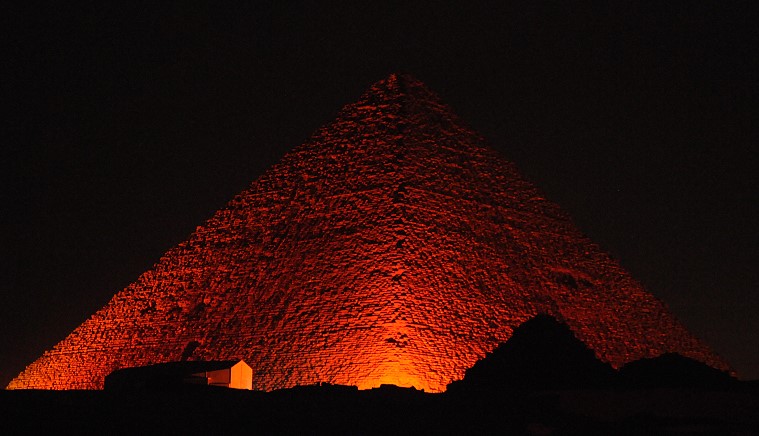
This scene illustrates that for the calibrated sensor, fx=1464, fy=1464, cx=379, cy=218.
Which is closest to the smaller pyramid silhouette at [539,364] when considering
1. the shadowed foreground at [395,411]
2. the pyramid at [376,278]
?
the shadowed foreground at [395,411]

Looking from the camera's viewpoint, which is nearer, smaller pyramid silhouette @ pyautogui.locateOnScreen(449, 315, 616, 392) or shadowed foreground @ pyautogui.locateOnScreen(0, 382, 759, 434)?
shadowed foreground @ pyautogui.locateOnScreen(0, 382, 759, 434)

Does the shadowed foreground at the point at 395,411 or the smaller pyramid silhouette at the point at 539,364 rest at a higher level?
the smaller pyramid silhouette at the point at 539,364

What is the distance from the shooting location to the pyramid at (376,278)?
34812mm

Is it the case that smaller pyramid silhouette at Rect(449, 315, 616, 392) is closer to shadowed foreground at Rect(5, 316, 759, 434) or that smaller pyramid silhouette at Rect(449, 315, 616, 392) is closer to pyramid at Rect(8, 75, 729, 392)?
shadowed foreground at Rect(5, 316, 759, 434)

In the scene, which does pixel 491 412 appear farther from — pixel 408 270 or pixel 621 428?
pixel 408 270

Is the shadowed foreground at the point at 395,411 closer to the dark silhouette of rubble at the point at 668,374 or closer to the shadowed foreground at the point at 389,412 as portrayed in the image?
the shadowed foreground at the point at 389,412

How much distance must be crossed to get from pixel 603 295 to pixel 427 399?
2222 cm

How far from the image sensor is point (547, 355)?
92.6 feet

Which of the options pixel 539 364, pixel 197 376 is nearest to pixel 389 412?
pixel 539 364

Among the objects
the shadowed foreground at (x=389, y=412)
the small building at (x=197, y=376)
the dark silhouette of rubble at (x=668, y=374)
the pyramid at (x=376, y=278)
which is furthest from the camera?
the pyramid at (x=376, y=278)

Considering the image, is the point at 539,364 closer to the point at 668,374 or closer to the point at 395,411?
the point at 668,374

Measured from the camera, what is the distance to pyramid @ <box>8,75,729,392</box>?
34.8 m

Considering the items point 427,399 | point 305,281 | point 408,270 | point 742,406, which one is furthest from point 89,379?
point 742,406

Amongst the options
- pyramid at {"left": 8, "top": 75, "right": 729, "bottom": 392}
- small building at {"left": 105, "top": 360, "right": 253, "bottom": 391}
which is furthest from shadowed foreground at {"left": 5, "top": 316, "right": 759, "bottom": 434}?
pyramid at {"left": 8, "top": 75, "right": 729, "bottom": 392}
